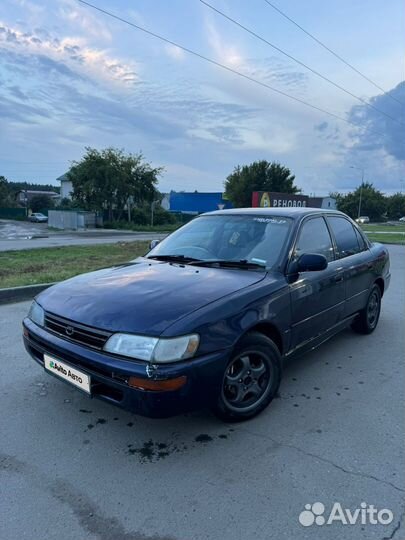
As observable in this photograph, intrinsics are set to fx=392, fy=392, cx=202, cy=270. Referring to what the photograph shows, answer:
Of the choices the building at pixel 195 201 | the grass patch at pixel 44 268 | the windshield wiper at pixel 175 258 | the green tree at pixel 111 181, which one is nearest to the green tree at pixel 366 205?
the building at pixel 195 201

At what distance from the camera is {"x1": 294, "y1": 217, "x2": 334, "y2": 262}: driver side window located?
3.54 metres

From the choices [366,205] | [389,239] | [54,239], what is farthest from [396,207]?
[54,239]

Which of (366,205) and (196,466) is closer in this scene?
(196,466)

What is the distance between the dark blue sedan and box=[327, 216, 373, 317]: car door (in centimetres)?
4

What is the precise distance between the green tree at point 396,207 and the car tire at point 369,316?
103314 mm

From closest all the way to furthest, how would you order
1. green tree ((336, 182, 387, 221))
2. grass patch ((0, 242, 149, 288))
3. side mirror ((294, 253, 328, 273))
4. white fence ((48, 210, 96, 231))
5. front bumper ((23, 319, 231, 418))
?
front bumper ((23, 319, 231, 418)) → side mirror ((294, 253, 328, 273)) → grass patch ((0, 242, 149, 288)) → white fence ((48, 210, 96, 231)) → green tree ((336, 182, 387, 221))

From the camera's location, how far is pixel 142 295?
2.70 m

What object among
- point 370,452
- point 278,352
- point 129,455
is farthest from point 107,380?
point 370,452

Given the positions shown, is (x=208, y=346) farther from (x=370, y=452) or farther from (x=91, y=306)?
(x=370, y=452)

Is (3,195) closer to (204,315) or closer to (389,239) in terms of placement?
(389,239)

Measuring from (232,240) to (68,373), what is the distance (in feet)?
6.03

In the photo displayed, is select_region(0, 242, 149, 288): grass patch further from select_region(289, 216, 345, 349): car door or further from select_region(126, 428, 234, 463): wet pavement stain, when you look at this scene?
select_region(126, 428, 234, 463): wet pavement stain

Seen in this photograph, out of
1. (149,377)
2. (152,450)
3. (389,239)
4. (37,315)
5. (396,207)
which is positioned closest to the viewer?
(149,377)

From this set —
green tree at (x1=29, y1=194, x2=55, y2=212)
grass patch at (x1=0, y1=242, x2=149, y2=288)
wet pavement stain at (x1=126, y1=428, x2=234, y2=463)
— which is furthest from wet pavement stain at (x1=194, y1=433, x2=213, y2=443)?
green tree at (x1=29, y1=194, x2=55, y2=212)
